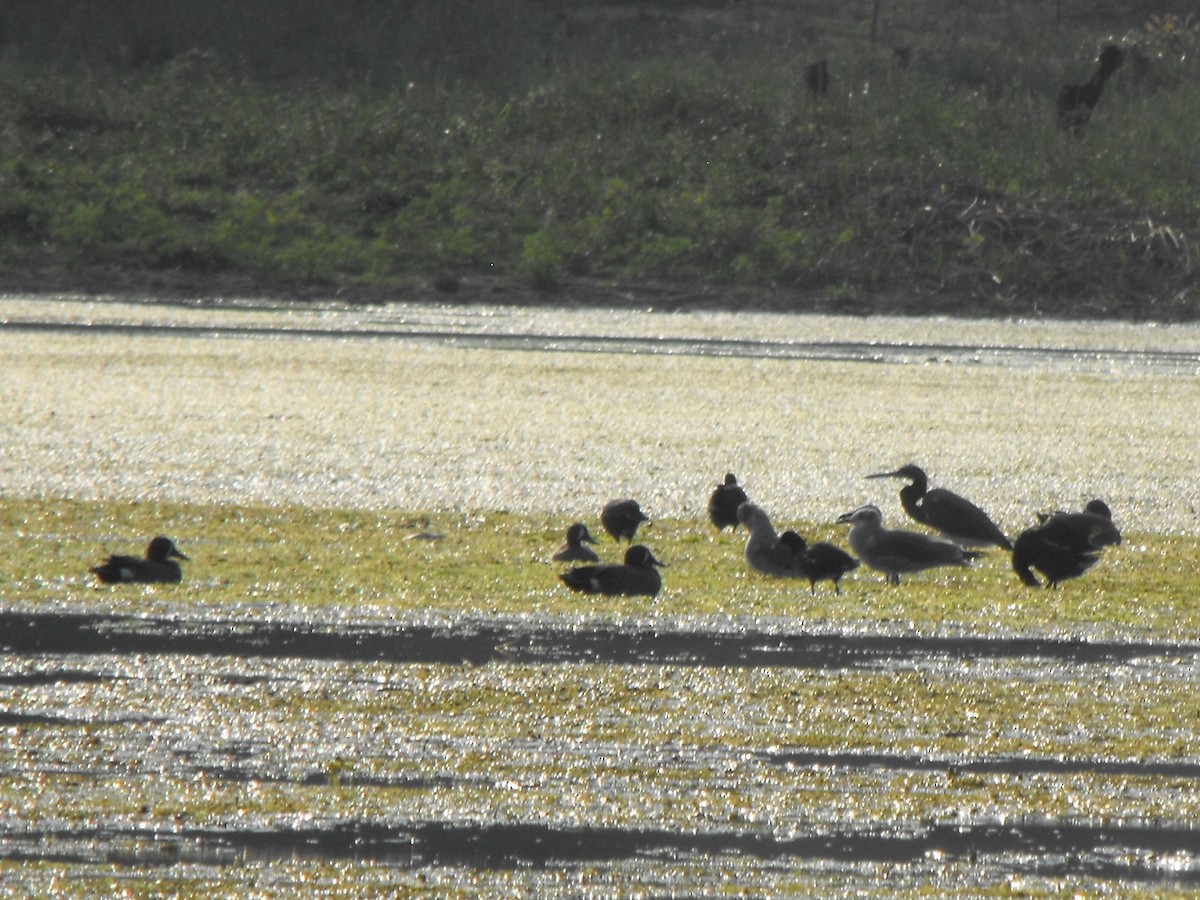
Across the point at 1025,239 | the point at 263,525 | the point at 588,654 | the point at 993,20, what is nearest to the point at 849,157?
the point at 1025,239

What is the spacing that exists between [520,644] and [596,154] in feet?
72.3

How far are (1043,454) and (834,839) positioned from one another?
8158 millimetres

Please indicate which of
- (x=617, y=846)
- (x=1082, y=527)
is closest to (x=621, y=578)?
(x=1082, y=527)

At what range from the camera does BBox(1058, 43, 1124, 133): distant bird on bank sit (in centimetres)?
2955

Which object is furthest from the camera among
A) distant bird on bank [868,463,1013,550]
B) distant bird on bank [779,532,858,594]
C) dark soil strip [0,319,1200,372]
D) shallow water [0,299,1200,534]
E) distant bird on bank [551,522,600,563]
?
dark soil strip [0,319,1200,372]

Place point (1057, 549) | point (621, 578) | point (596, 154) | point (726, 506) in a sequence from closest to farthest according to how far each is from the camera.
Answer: point (621, 578), point (1057, 549), point (726, 506), point (596, 154)

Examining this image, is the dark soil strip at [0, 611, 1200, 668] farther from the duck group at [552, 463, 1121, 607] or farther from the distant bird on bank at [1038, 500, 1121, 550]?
the distant bird on bank at [1038, 500, 1121, 550]

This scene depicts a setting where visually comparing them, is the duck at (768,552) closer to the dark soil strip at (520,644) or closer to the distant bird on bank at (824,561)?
the distant bird on bank at (824,561)

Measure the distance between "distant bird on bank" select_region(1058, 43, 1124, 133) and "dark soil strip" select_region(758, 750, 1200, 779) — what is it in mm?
24649

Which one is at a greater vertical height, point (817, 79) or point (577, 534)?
point (817, 79)

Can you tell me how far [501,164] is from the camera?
2866 centimetres

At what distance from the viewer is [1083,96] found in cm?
3000

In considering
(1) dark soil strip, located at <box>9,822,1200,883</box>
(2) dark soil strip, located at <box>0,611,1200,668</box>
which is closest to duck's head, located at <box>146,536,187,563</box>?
(2) dark soil strip, located at <box>0,611,1200,668</box>

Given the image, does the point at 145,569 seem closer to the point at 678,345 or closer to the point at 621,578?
the point at 621,578
